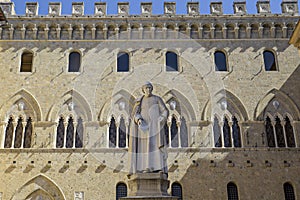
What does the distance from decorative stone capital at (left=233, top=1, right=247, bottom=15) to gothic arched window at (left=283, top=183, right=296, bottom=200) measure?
8263 millimetres

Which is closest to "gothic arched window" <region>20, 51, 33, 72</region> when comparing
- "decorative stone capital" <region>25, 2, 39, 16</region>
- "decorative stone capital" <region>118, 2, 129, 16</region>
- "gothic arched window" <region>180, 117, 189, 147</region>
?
"decorative stone capital" <region>25, 2, 39, 16</region>

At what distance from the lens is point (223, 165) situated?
57.2ft

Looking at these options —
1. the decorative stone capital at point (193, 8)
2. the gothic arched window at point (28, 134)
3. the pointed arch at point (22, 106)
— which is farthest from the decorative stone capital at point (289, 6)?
the gothic arched window at point (28, 134)

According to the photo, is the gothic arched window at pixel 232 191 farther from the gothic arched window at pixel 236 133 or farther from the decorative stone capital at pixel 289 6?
the decorative stone capital at pixel 289 6

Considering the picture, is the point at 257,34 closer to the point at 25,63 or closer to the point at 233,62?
the point at 233,62

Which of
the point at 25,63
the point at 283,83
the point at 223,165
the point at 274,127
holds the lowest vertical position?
the point at 223,165

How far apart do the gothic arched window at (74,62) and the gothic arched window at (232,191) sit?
334 inches

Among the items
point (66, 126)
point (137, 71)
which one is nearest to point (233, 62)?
point (137, 71)

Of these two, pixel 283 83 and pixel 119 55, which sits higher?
pixel 119 55

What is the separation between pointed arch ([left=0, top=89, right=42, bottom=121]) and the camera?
714 inches

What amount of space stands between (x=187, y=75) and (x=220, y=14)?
352 cm

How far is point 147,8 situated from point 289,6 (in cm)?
691

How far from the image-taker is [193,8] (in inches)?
795

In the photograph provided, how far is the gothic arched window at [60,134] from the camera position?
58.4 feet
